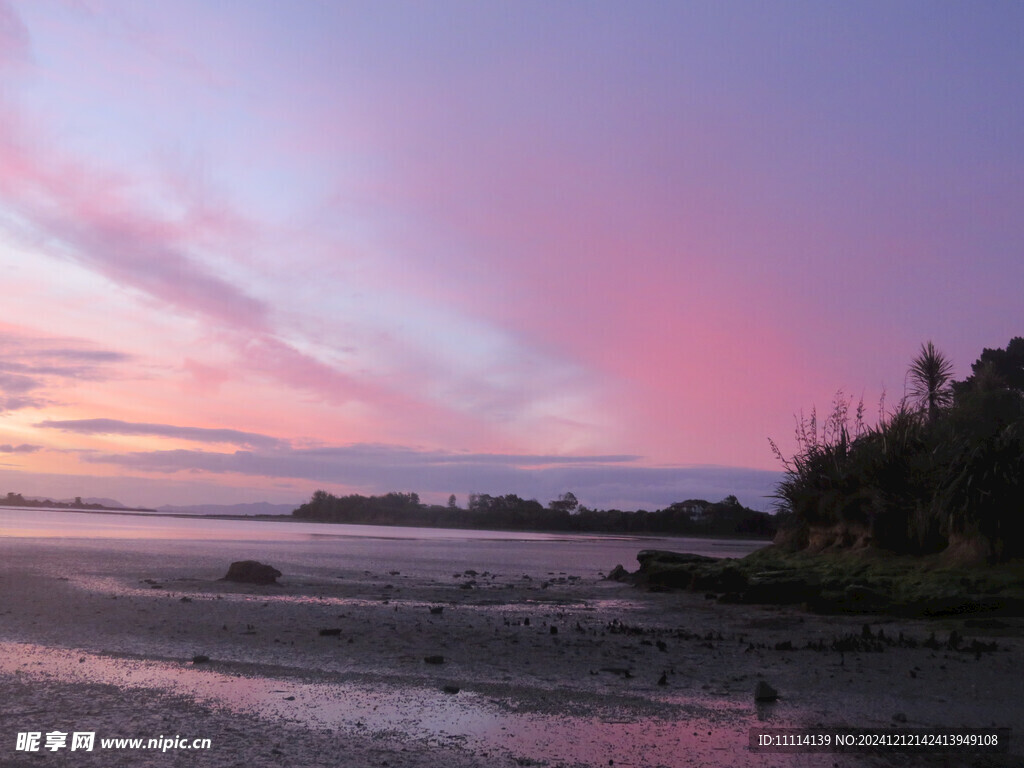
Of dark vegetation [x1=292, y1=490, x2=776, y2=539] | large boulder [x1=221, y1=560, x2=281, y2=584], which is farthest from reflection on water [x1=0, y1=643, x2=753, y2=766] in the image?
dark vegetation [x1=292, y1=490, x2=776, y2=539]

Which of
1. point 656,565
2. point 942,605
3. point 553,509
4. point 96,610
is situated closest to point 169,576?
point 96,610

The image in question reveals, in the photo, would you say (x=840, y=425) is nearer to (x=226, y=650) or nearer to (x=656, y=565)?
(x=656, y=565)

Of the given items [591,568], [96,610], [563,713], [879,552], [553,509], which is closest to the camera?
[563,713]

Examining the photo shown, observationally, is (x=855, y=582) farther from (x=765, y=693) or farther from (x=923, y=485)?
(x=765, y=693)

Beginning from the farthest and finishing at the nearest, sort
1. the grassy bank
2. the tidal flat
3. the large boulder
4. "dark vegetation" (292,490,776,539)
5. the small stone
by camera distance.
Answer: "dark vegetation" (292,490,776,539) < the large boulder < the grassy bank < the small stone < the tidal flat

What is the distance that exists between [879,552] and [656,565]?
8.16m

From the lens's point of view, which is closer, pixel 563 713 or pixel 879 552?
pixel 563 713

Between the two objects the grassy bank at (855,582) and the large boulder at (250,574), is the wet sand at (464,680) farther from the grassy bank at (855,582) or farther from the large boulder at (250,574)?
the large boulder at (250,574)

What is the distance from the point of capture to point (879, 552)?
22.3 metres

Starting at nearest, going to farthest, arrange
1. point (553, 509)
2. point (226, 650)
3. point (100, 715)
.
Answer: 1. point (100, 715)
2. point (226, 650)
3. point (553, 509)

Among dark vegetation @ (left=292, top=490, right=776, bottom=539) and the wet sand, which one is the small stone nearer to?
the wet sand

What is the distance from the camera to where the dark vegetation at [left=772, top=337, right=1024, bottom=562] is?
18.7 meters

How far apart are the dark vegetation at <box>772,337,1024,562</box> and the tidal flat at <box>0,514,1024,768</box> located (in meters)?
3.79

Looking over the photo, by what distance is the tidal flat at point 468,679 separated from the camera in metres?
7.61
